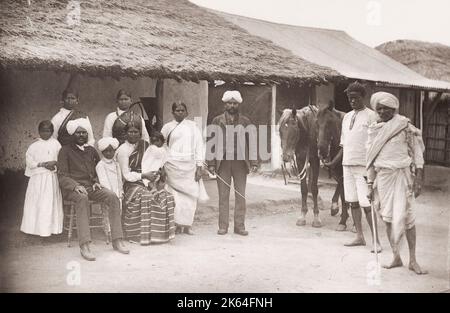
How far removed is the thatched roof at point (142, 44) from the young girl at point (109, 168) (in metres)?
0.96

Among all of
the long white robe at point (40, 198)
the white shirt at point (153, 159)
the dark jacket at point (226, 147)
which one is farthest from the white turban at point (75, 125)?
the dark jacket at point (226, 147)

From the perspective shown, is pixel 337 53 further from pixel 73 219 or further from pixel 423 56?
pixel 73 219

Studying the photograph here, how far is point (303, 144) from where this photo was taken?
25.5ft

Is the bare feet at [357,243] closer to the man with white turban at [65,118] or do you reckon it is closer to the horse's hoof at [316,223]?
the horse's hoof at [316,223]

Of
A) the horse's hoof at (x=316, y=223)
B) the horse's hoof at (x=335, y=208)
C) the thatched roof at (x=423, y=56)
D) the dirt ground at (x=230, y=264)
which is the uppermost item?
the thatched roof at (x=423, y=56)

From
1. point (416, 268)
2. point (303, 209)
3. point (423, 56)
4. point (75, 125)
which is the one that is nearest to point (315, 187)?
point (303, 209)

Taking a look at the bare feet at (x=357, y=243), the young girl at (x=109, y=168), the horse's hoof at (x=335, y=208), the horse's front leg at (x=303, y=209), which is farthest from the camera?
the horse's hoof at (x=335, y=208)

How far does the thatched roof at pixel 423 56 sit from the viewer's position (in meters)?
13.2

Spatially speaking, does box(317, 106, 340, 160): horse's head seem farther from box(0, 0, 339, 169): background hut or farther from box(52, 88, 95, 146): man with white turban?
box(52, 88, 95, 146): man with white turban

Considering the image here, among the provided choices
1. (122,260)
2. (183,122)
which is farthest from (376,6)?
(122,260)

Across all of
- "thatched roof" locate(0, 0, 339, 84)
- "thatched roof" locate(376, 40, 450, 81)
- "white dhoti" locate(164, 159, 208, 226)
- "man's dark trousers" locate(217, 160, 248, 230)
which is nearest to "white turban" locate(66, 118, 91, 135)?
"thatched roof" locate(0, 0, 339, 84)

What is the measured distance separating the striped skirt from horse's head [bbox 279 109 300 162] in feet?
6.71

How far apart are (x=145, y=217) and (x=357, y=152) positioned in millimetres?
2678

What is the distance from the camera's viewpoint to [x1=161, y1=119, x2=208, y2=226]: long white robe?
6.74 m
